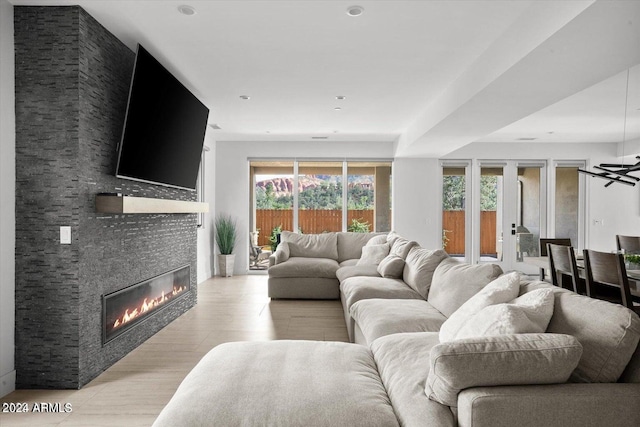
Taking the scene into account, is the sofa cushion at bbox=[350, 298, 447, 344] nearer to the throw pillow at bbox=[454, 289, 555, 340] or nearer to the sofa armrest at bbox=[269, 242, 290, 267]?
the throw pillow at bbox=[454, 289, 555, 340]

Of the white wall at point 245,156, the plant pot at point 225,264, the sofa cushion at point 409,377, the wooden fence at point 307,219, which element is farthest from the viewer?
the wooden fence at point 307,219

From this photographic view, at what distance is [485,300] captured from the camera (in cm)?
206

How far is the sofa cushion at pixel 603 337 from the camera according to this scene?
1.45 meters

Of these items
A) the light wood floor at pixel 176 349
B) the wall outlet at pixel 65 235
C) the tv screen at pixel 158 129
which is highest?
the tv screen at pixel 158 129

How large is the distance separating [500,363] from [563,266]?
302 centimetres

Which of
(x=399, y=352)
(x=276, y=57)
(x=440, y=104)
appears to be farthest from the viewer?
(x=440, y=104)

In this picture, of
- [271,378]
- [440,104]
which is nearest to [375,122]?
[440,104]

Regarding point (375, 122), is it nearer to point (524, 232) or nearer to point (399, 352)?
point (524, 232)

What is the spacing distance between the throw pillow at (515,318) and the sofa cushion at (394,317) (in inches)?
30.0

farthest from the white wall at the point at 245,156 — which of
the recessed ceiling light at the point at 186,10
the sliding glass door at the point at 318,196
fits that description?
the recessed ceiling light at the point at 186,10

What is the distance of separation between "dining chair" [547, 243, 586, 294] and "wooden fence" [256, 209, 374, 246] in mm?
4276

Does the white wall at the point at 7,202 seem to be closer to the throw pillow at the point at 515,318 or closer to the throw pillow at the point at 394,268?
the throw pillow at the point at 515,318

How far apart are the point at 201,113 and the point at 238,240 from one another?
153 inches

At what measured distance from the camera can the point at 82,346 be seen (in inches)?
110
